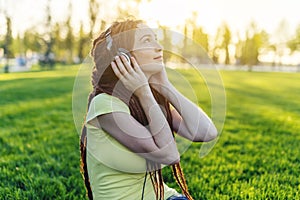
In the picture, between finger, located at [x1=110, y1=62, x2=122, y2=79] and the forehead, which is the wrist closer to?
finger, located at [x1=110, y1=62, x2=122, y2=79]

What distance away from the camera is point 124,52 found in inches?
54.2

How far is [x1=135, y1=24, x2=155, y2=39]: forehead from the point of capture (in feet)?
4.63

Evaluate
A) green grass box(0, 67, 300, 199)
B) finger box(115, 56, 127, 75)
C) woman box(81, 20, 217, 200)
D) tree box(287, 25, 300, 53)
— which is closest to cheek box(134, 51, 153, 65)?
woman box(81, 20, 217, 200)

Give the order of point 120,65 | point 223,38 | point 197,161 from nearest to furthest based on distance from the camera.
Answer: point 120,65 < point 197,161 < point 223,38

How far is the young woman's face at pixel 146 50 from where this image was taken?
55.4 inches

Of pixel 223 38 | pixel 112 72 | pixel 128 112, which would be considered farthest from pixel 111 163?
pixel 223 38

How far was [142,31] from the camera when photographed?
1.42m

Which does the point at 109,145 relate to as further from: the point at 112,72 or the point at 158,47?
the point at 158,47

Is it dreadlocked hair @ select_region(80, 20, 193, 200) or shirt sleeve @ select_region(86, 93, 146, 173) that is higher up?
dreadlocked hair @ select_region(80, 20, 193, 200)

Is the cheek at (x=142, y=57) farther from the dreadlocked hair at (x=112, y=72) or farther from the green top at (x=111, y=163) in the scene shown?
the green top at (x=111, y=163)

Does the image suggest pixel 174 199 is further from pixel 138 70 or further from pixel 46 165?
pixel 46 165

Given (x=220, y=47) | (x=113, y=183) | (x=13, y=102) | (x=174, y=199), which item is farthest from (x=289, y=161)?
(x=220, y=47)

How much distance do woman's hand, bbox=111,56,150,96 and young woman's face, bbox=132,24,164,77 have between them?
0.24ft

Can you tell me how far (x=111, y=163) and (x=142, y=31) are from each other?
1.77ft
